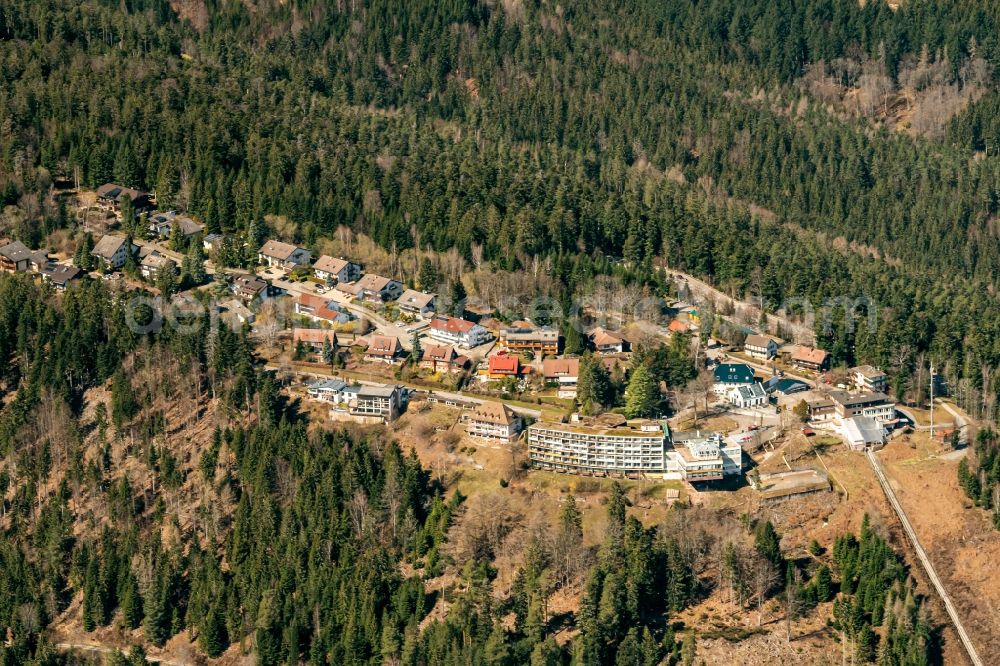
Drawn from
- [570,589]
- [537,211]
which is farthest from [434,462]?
[537,211]

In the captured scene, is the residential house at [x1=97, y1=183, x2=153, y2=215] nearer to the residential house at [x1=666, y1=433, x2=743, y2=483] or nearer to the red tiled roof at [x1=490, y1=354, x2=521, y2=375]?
the red tiled roof at [x1=490, y1=354, x2=521, y2=375]

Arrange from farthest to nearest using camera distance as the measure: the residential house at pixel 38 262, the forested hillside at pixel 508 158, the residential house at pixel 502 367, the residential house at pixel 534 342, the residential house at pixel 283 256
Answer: the forested hillside at pixel 508 158 < the residential house at pixel 283 256 < the residential house at pixel 38 262 < the residential house at pixel 534 342 < the residential house at pixel 502 367

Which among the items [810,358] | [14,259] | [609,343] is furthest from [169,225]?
[810,358]

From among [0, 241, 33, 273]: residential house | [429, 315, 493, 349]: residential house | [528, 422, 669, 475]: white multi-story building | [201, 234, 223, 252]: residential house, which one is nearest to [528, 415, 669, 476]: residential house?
[528, 422, 669, 475]: white multi-story building

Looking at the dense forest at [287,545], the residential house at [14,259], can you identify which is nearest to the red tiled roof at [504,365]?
the dense forest at [287,545]

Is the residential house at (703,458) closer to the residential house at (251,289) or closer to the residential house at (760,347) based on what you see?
the residential house at (760,347)
